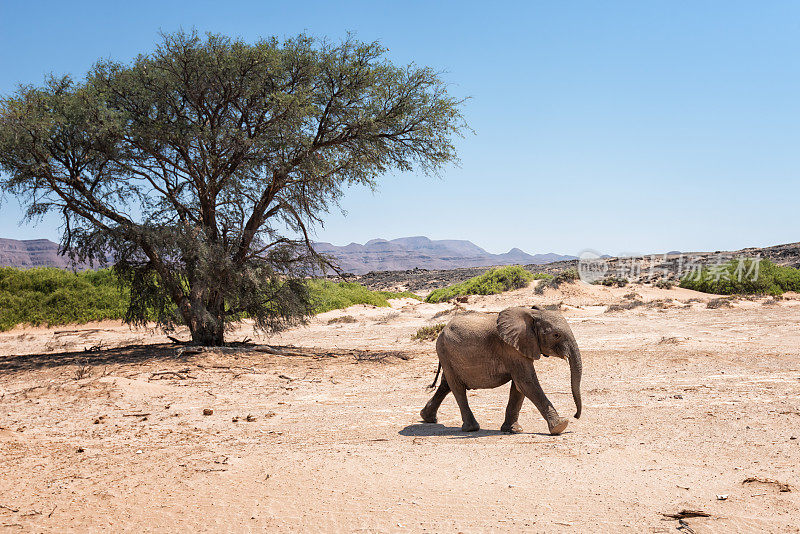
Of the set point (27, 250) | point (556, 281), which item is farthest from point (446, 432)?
point (27, 250)

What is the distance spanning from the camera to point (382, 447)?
634 centimetres

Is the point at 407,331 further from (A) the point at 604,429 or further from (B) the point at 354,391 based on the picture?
(A) the point at 604,429

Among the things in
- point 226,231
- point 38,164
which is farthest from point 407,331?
point 38,164

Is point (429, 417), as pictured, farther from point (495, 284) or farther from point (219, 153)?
point (495, 284)

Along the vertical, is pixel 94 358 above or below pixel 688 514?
below

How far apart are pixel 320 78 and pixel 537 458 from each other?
41.1 ft

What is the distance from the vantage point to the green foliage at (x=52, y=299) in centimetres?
2361

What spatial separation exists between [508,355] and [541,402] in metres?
0.67

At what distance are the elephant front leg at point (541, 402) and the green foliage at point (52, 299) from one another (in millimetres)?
20961

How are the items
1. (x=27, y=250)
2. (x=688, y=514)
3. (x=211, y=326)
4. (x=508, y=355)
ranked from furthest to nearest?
(x=27, y=250) → (x=211, y=326) → (x=508, y=355) → (x=688, y=514)

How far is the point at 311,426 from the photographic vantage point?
25.6ft

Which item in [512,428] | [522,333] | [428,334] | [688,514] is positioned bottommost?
[428,334]

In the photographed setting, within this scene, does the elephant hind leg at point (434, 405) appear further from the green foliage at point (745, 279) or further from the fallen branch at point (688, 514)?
the green foliage at point (745, 279)

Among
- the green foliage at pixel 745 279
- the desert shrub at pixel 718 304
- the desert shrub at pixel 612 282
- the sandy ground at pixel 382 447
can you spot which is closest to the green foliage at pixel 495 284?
the desert shrub at pixel 612 282
